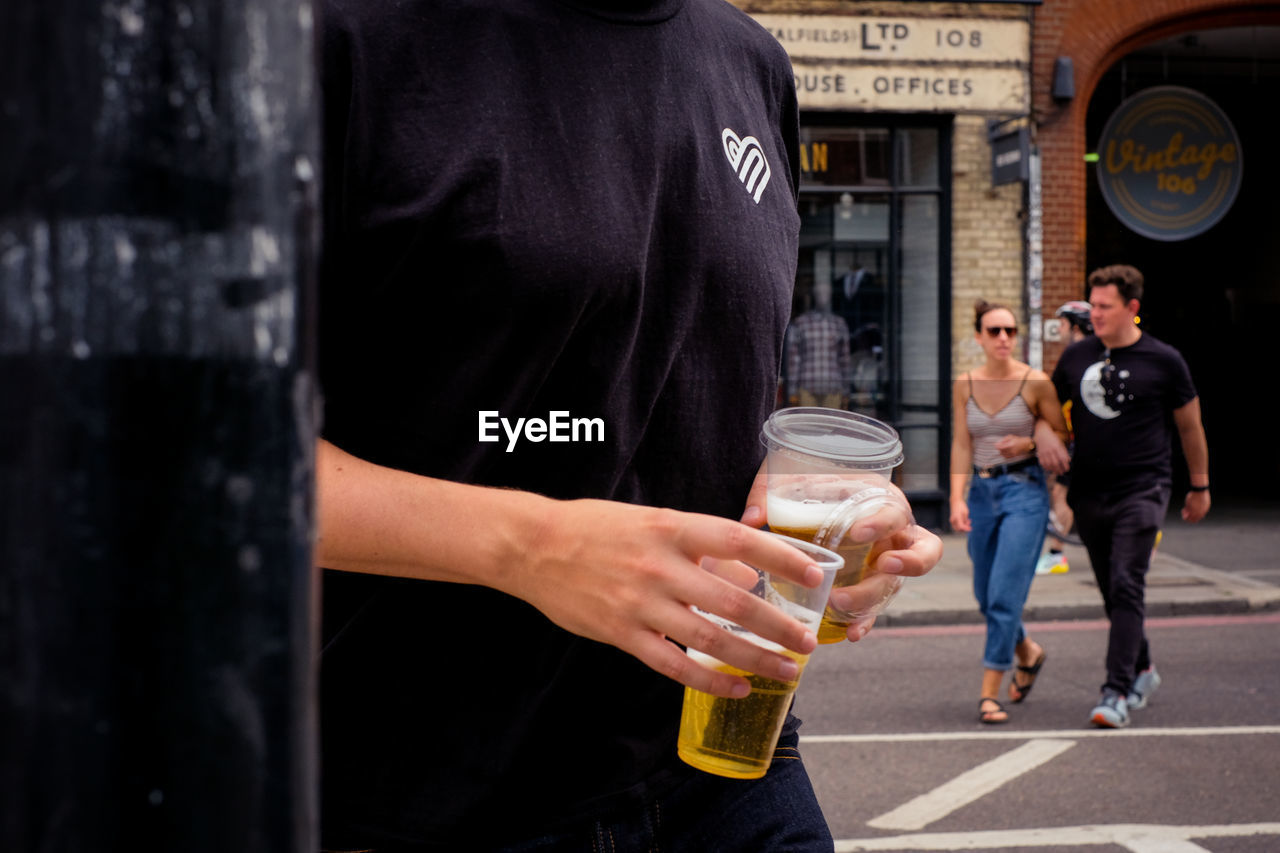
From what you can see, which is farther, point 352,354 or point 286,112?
point 352,354

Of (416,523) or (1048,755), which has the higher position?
(416,523)

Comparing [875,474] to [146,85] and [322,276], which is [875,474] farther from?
→ [146,85]

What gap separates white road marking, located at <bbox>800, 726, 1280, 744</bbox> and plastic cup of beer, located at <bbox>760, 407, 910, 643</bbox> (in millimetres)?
5063

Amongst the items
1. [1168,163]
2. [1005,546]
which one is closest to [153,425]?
[1005,546]

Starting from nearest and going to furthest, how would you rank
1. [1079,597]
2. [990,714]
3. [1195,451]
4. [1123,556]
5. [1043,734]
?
1. [1043,734]
2. [990,714]
3. [1123,556]
4. [1195,451]
5. [1079,597]

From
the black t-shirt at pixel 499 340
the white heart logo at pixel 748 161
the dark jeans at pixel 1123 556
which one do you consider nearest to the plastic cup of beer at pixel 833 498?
the black t-shirt at pixel 499 340

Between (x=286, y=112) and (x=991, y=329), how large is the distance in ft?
24.5

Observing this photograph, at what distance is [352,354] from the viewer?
54.9 inches

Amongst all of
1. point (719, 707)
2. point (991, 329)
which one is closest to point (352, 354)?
point (719, 707)

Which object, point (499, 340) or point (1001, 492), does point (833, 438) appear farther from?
point (1001, 492)

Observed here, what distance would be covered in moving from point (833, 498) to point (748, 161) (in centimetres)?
45

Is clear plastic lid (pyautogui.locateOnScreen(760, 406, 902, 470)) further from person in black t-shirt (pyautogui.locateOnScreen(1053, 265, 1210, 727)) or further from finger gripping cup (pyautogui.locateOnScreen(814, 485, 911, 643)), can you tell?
person in black t-shirt (pyautogui.locateOnScreen(1053, 265, 1210, 727))

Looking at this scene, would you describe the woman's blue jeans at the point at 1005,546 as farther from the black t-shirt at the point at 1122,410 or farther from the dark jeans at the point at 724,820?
the dark jeans at the point at 724,820

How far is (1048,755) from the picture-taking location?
6219 mm
